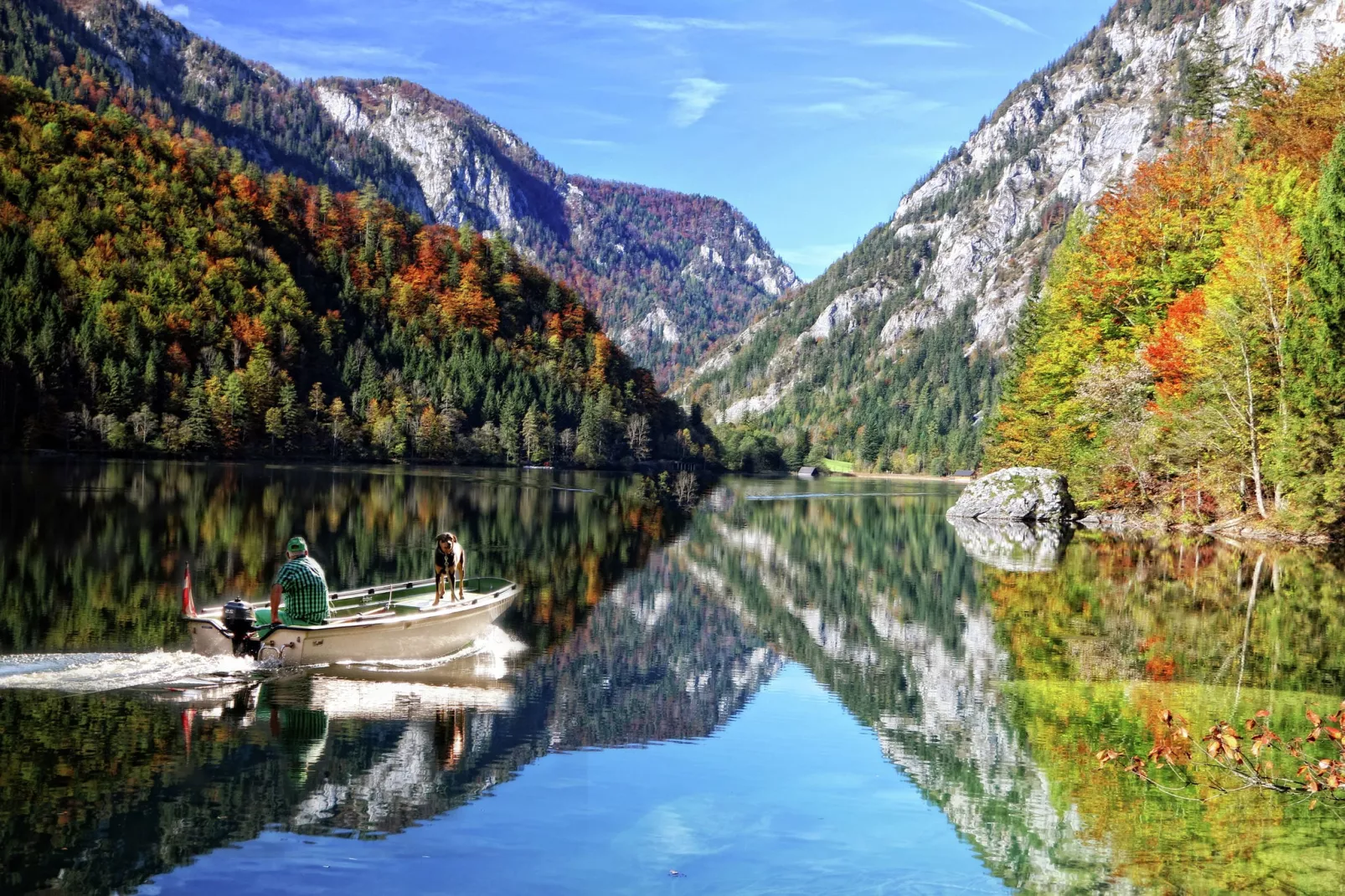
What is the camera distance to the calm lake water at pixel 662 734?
39.4 ft

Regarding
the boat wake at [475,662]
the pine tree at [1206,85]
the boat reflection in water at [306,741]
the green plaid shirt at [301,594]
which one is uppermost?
the pine tree at [1206,85]

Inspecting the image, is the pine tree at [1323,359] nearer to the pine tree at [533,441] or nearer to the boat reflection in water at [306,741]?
the boat reflection in water at [306,741]

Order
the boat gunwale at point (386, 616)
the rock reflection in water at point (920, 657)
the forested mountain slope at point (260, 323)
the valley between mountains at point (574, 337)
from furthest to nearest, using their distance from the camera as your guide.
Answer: the forested mountain slope at point (260, 323), the valley between mountains at point (574, 337), the boat gunwale at point (386, 616), the rock reflection in water at point (920, 657)

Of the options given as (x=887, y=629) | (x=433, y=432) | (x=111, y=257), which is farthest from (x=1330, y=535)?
(x=111, y=257)

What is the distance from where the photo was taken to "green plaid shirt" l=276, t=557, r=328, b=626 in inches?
829

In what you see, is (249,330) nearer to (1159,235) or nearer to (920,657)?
(1159,235)

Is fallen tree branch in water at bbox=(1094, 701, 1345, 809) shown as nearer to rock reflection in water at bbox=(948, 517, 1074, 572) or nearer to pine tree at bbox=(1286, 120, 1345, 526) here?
rock reflection in water at bbox=(948, 517, 1074, 572)

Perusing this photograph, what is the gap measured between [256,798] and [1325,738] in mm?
14536

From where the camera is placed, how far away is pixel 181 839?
1217 cm

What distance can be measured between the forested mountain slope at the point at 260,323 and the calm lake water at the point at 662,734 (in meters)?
90.7

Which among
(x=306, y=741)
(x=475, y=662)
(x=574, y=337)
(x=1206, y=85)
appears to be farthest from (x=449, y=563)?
(x=574, y=337)

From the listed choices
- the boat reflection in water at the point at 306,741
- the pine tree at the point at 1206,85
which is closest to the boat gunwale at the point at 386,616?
the boat reflection in water at the point at 306,741

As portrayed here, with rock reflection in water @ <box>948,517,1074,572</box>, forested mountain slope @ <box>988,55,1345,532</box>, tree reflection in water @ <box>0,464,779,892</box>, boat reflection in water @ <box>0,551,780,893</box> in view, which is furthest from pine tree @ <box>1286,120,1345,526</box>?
boat reflection in water @ <box>0,551,780,893</box>

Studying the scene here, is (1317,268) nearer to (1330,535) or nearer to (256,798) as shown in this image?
(1330,535)
